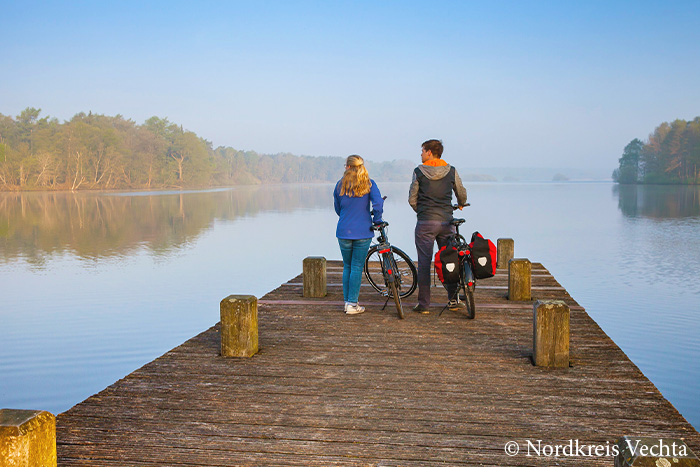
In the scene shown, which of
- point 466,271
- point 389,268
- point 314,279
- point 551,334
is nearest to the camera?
point 551,334

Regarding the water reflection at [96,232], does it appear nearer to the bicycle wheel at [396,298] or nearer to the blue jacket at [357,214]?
the blue jacket at [357,214]

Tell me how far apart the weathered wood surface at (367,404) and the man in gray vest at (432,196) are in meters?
1.13

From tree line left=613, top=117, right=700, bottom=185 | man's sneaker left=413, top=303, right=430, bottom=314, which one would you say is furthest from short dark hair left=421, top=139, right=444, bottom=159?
tree line left=613, top=117, right=700, bottom=185

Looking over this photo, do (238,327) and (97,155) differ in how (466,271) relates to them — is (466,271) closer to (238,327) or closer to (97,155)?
(238,327)

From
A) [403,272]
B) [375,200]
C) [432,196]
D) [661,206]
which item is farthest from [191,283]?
[661,206]

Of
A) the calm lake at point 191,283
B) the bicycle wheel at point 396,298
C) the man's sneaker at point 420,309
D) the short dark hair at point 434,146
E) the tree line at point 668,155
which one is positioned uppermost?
the tree line at point 668,155

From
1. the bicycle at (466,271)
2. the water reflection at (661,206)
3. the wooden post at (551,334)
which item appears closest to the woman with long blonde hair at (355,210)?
the bicycle at (466,271)

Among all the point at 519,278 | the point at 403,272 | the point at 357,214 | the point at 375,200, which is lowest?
the point at 519,278

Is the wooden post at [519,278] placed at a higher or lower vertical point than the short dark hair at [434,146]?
lower

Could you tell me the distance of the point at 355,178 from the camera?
671 cm

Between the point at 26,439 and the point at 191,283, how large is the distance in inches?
589

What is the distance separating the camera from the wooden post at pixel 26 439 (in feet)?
8.66

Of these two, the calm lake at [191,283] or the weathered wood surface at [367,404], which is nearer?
the weathered wood surface at [367,404]

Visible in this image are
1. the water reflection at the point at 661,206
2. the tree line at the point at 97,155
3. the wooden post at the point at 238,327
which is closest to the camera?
the wooden post at the point at 238,327
